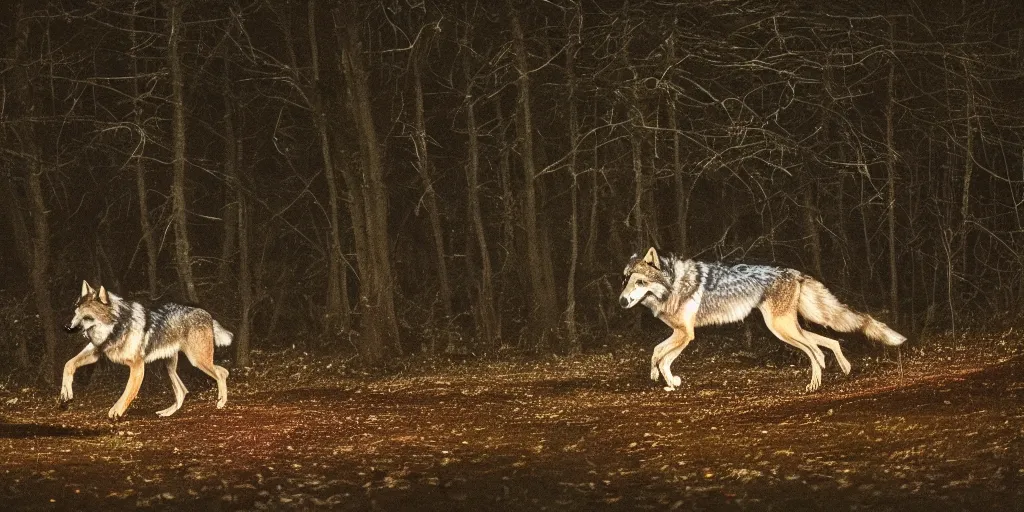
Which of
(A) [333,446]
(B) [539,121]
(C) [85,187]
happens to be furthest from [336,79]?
Result: (A) [333,446]

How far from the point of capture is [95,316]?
14102 mm

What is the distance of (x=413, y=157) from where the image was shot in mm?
31922

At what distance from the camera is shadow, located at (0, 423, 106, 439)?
12031mm

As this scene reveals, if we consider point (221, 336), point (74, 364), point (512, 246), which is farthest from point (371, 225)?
point (74, 364)

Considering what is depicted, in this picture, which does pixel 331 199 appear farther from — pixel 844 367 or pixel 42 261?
pixel 844 367

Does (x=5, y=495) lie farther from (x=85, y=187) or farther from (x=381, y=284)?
(x=85, y=187)

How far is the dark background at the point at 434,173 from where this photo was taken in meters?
21.0

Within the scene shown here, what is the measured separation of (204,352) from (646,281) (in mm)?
6105

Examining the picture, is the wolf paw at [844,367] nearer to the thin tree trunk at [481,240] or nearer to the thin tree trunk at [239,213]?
the thin tree trunk at [481,240]

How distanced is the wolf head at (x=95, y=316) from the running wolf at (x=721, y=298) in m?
6.82

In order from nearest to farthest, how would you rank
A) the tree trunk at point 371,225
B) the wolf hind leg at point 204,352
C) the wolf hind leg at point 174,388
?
the wolf hind leg at point 174,388
the wolf hind leg at point 204,352
the tree trunk at point 371,225

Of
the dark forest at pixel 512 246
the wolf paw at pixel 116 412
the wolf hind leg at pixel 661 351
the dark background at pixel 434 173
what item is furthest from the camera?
the dark background at pixel 434 173

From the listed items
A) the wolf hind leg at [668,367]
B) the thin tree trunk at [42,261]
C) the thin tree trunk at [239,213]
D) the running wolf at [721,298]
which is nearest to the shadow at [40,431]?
the running wolf at [721,298]

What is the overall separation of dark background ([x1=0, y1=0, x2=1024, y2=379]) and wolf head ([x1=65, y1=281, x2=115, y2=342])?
5.83 meters
